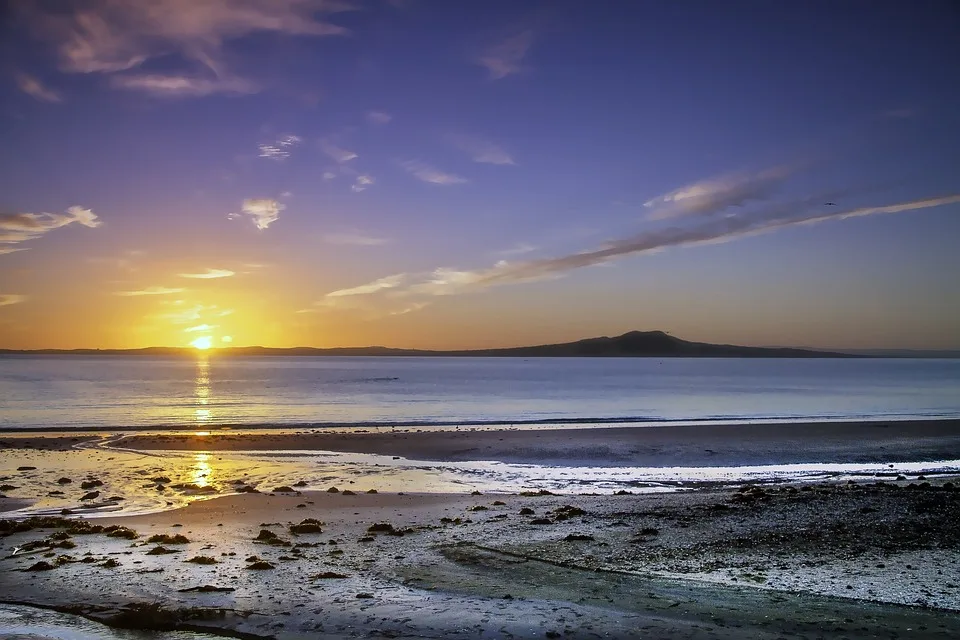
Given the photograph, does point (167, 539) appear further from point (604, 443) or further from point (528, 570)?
point (604, 443)

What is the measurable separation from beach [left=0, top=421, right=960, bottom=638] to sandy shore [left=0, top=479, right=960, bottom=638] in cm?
5

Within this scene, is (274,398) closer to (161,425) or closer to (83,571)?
(161,425)

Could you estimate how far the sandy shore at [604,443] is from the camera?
100 ft

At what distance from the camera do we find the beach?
8930 millimetres

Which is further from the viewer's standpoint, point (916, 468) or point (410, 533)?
point (916, 468)

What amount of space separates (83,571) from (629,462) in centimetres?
2235

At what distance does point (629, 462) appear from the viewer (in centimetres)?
2906

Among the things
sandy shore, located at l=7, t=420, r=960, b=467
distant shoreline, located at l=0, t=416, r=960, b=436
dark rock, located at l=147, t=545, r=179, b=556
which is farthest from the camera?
distant shoreline, located at l=0, t=416, r=960, b=436

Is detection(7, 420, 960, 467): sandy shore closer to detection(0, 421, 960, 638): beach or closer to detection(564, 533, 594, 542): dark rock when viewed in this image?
detection(0, 421, 960, 638): beach

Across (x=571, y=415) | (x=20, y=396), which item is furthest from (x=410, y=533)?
(x=20, y=396)

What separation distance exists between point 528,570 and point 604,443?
962 inches

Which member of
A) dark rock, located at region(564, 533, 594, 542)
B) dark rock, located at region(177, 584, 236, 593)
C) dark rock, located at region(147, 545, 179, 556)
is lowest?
dark rock, located at region(564, 533, 594, 542)

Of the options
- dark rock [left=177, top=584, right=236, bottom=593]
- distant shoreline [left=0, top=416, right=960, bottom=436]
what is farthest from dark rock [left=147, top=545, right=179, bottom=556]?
distant shoreline [left=0, top=416, right=960, bottom=436]

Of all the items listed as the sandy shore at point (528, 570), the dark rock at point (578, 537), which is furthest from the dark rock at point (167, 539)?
the dark rock at point (578, 537)
